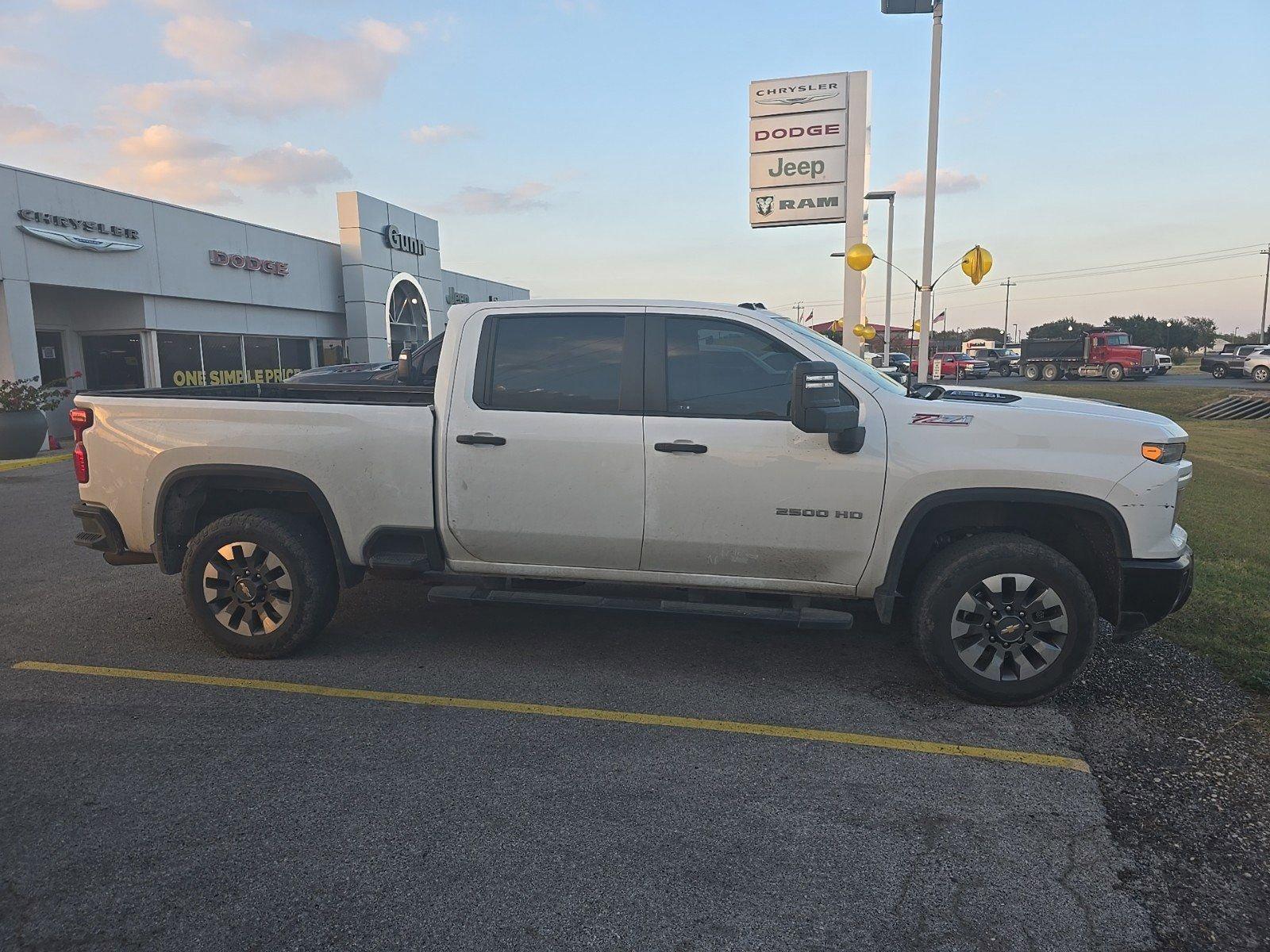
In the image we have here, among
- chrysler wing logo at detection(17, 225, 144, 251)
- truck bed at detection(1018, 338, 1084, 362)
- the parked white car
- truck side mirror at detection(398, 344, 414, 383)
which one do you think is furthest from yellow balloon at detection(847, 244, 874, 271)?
truck bed at detection(1018, 338, 1084, 362)

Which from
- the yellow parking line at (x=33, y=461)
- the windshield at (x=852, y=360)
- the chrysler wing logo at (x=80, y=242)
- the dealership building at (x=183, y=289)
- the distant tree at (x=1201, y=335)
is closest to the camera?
the windshield at (x=852, y=360)

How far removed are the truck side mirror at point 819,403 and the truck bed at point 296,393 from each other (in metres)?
2.25

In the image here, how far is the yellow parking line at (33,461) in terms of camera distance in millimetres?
14180

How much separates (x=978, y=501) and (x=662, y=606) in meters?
1.73

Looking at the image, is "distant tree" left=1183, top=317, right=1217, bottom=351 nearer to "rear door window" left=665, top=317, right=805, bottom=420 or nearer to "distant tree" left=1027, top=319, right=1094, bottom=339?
"distant tree" left=1027, top=319, right=1094, bottom=339

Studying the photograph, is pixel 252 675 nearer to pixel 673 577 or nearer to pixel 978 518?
pixel 673 577

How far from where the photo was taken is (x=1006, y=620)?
4.16 meters

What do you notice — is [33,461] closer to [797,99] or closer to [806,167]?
[806,167]

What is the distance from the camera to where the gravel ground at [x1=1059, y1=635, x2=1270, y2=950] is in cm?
268

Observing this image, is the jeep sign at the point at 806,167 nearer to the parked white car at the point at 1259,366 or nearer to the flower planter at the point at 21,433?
the flower planter at the point at 21,433

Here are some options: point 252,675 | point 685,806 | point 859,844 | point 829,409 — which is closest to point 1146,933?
point 859,844

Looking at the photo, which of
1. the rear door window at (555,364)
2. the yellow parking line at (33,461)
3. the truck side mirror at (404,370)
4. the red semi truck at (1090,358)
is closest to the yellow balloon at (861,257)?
the truck side mirror at (404,370)

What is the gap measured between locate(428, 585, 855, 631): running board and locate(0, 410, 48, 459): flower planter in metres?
14.2

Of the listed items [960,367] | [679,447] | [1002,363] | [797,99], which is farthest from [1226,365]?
[679,447]
